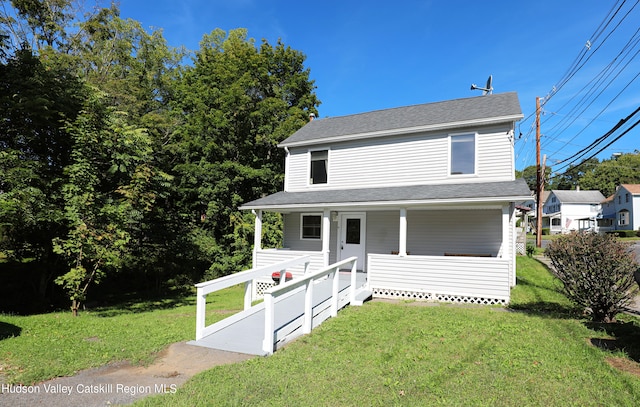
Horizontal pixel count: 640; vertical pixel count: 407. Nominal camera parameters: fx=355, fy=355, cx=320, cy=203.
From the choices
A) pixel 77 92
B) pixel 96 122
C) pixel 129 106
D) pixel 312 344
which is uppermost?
pixel 129 106

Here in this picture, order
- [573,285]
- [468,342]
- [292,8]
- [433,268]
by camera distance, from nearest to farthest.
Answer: [468,342]
[573,285]
[433,268]
[292,8]

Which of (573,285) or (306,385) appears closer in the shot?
(306,385)

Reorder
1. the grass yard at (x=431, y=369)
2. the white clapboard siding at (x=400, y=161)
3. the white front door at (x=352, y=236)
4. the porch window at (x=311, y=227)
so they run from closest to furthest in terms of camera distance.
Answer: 1. the grass yard at (x=431, y=369)
2. the white clapboard siding at (x=400, y=161)
3. the white front door at (x=352, y=236)
4. the porch window at (x=311, y=227)

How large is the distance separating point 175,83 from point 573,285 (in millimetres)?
24350

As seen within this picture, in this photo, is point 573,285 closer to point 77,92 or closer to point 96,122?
point 96,122

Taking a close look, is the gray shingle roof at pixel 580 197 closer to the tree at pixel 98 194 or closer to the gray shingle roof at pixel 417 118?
the gray shingle roof at pixel 417 118

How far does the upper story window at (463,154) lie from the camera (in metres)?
11.3

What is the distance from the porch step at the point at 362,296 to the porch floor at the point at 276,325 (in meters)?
0.30

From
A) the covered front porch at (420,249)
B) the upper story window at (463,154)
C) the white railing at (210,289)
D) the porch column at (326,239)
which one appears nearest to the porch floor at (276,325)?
the white railing at (210,289)

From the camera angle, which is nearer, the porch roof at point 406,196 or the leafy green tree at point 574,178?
the porch roof at point 406,196

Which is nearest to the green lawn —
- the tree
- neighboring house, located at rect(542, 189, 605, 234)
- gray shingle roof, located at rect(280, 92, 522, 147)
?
the tree

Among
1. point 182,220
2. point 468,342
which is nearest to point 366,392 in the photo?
point 468,342

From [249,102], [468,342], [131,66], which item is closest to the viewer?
[468,342]

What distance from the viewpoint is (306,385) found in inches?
158
